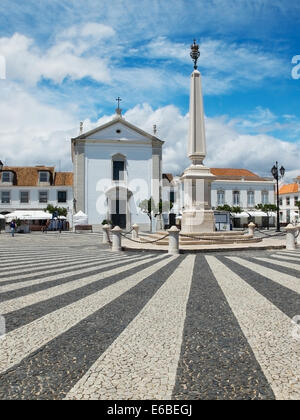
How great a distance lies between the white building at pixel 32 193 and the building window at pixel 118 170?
7.56m

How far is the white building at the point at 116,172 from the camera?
131ft

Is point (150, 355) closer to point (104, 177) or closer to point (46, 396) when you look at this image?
point (46, 396)

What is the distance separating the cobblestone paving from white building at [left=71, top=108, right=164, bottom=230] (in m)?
33.6

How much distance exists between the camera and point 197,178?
1720cm

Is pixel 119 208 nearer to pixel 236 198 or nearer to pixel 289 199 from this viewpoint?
pixel 236 198

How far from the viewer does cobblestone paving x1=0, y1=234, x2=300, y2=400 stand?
8.30 ft

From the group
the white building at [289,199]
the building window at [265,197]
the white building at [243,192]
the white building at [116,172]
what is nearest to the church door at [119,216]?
the white building at [116,172]

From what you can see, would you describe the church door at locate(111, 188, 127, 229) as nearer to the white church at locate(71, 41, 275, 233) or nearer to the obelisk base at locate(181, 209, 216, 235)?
the white church at locate(71, 41, 275, 233)

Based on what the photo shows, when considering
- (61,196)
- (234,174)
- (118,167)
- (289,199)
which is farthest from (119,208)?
(289,199)

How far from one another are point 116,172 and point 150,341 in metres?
38.0

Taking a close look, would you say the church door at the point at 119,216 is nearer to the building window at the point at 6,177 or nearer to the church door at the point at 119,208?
the church door at the point at 119,208

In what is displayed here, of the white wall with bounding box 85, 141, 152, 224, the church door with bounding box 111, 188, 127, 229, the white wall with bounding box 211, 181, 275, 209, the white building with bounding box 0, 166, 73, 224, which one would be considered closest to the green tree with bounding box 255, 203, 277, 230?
the white wall with bounding box 211, 181, 275, 209
